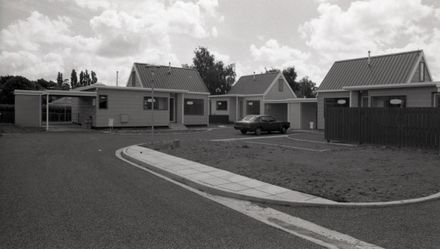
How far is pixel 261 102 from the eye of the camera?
121 feet

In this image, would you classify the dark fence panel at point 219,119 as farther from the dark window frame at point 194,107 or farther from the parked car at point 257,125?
the parked car at point 257,125

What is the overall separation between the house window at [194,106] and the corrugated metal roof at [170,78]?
1.33 meters

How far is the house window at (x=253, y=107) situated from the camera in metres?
37.4

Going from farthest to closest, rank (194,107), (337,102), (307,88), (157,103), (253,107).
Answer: (307,88)
(253,107)
(194,107)
(157,103)
(337,102)

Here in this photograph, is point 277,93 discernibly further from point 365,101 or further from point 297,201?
point 297,201

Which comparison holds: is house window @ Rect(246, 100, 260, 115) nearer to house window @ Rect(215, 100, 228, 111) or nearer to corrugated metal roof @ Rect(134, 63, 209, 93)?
house window @ Rect(215, 100, 228, 111)

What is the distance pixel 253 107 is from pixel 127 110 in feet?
50.9

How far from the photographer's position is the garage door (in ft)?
119

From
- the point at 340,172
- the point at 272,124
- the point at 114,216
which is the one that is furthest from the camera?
the point at 272,124

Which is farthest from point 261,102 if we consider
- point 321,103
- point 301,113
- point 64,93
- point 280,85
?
point 64,93

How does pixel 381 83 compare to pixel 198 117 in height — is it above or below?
above

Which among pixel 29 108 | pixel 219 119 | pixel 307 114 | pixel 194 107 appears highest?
pixel 194 107

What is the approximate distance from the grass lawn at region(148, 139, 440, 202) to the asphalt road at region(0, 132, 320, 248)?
2385mm

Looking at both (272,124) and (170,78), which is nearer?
(272,124)
